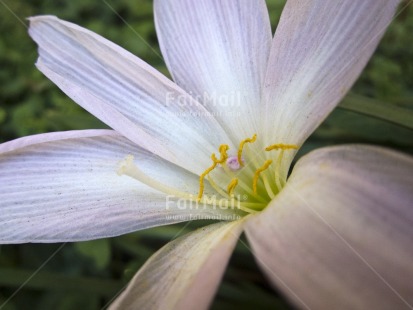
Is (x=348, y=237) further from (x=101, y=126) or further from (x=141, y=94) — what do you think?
(x=101, y=126)

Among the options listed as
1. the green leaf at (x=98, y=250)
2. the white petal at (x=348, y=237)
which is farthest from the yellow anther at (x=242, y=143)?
the green leaf at (x=98, y=250)

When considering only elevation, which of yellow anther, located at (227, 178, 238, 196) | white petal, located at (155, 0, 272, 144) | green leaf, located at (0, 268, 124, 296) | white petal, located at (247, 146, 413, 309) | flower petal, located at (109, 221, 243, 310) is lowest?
green leaf, located at (0, 268, 124, 296)

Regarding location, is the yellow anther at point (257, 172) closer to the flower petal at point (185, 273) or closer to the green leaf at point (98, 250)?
the flower petal at point (185, 273)

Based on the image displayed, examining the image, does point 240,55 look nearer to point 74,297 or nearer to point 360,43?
point 360,43

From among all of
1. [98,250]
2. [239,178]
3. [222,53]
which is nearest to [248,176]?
[239,178]

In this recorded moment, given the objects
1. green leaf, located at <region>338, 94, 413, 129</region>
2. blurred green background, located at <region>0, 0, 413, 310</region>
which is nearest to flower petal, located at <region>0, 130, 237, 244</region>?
blurred green background, located at <region>0, 0, 413, 310</region>

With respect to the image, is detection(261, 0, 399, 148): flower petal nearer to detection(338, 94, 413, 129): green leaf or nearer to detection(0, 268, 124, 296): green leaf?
detection(338, 94, 413, 129): green leaf

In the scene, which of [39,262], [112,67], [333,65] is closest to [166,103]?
[112,67]
